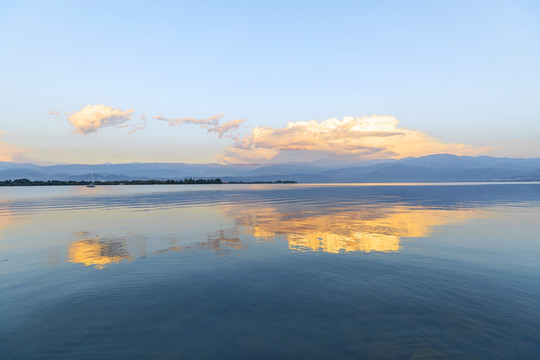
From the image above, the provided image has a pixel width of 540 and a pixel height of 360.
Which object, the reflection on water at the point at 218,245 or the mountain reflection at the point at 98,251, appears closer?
the mountain reflection at the point at 98,251

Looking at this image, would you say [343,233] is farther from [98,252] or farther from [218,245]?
[98,252]

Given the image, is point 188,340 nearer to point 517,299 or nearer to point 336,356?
point 336,356

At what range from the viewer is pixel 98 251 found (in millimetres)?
18125

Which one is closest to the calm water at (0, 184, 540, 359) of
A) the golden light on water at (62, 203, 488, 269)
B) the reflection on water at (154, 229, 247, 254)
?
the reflection on water at (154, 229, 247, 254)

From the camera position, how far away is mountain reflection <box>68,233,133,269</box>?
15.8m

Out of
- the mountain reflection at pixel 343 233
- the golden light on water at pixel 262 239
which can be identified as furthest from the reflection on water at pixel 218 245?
the mountain reflection at pixel 343 233

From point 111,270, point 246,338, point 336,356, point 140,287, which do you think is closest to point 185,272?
point 140,287

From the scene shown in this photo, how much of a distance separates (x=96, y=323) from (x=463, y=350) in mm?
11821

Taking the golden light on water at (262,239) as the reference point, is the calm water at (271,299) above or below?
below

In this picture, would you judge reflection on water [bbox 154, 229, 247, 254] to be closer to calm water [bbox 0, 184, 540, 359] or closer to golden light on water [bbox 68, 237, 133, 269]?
calm water [bbox 0, 184, 540, 359]

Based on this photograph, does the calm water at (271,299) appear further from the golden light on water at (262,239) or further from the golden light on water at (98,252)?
the golden light on water at (262,239)

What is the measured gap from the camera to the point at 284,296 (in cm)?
1088

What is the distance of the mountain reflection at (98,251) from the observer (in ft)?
51.9

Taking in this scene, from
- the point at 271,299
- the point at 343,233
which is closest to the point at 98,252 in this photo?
the point at 271,299
